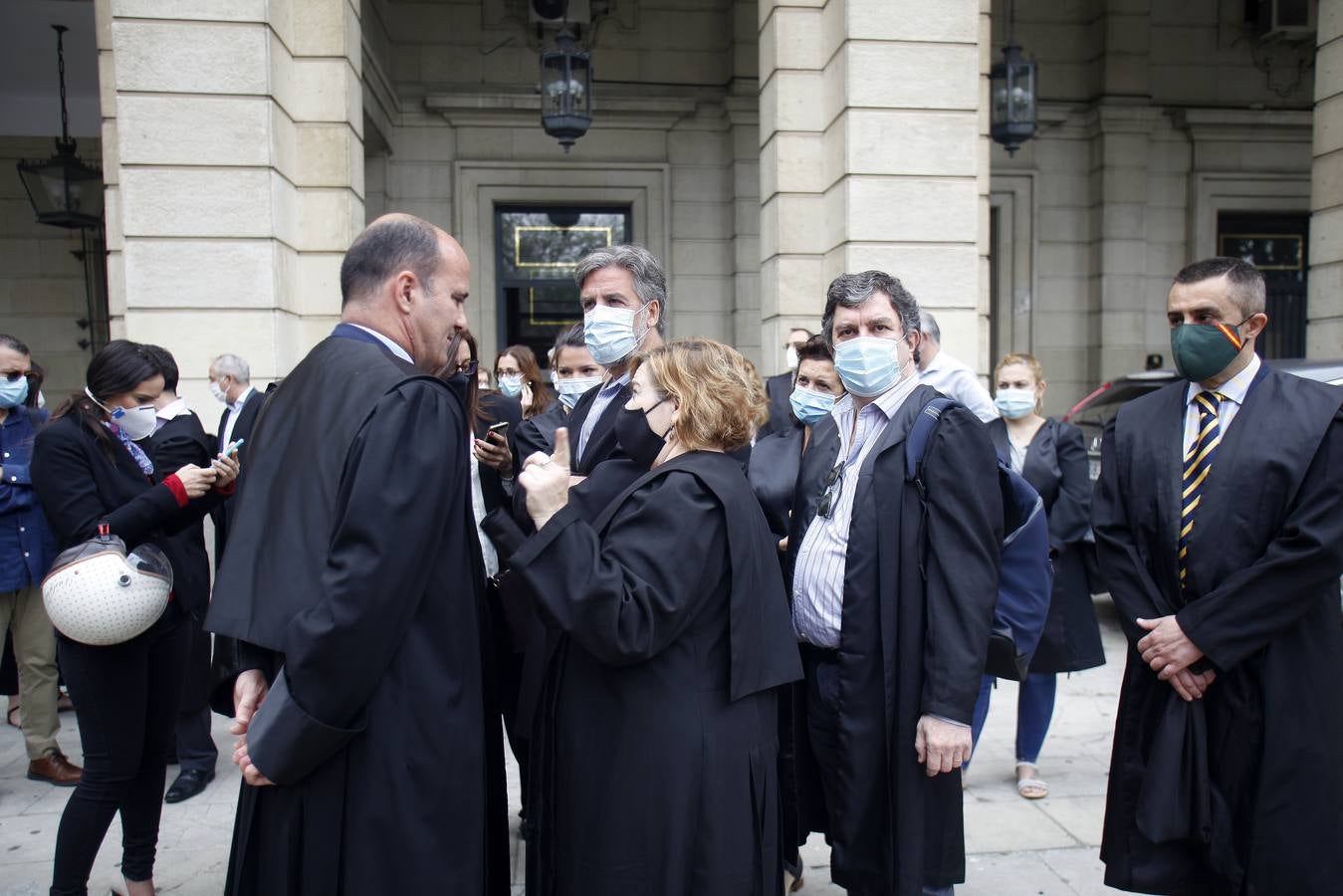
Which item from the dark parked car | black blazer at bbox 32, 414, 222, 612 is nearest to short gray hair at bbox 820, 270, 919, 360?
black blazer at bbox 32, 414, 222, 612

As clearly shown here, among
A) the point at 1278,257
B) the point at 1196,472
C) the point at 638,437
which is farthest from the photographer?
the point at 1278,257

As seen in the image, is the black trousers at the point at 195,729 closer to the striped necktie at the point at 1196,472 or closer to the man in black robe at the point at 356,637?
the man in black robe at the point at 356,637

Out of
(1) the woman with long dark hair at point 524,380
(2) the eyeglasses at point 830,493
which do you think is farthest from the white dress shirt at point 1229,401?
(1) the woman with long dark hair at point 524,380

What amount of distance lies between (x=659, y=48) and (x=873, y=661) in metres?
9.84

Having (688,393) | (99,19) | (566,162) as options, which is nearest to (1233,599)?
(688,393)

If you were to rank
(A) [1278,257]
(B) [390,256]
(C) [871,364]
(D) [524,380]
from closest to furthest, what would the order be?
(B) [390,256] < (C) [871,364] < (D) [524,380] < (A) [1278,257]

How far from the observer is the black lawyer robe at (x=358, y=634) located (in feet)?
6.45

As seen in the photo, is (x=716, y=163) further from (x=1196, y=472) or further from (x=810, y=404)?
(x=1196, y=472)

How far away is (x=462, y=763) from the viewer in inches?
84.0

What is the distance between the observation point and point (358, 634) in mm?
1951

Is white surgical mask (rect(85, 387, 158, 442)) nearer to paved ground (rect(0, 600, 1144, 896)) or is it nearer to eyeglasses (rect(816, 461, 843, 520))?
paved ground (rect(0, 600, 1144, 896))

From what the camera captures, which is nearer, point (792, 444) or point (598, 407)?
point (598, 407)

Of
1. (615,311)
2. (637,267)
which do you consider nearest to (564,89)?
(637,267)

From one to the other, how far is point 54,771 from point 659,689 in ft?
13.8
